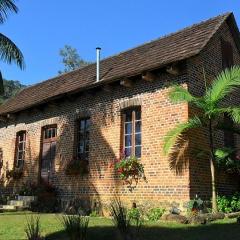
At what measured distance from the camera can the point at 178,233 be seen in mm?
9758

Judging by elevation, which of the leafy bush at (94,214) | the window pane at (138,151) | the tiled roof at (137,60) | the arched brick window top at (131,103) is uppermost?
the tiled roof at (137,60)

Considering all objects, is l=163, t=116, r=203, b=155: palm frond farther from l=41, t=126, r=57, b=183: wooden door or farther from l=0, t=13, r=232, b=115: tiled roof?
l=41, t=126, r=57, b=183: wooden door

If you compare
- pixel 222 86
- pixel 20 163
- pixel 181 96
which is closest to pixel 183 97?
pixel 181 96

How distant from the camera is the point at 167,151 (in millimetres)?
12656

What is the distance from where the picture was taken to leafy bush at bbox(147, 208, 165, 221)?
13.0 metres

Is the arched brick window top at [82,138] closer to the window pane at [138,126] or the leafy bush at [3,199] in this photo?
the window pane at [138,126]

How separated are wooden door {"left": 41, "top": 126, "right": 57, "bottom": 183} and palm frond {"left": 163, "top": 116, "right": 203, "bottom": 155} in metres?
6.63

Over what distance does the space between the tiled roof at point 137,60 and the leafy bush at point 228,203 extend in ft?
14.3

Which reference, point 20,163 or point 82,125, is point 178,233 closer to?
point 82,125

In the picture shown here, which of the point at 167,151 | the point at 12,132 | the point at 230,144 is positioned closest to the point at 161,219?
the point at 167,151

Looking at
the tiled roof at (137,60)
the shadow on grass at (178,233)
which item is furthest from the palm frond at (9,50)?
the shadow on grass at (178,233)

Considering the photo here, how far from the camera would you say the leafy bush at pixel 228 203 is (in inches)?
504

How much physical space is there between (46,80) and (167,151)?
12.9 metres

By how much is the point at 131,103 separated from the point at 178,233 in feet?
19.9
